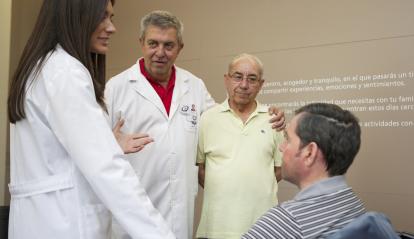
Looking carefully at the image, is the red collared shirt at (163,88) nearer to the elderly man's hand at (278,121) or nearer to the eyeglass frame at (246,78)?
the eyeglass frame at (246,78)

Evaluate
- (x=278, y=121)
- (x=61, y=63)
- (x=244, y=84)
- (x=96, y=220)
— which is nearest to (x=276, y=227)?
(x=96, y=220)

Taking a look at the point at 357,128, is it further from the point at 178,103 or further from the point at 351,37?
the point at 351,37

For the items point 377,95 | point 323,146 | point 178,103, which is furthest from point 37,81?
point 377,95

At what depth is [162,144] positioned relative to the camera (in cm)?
225

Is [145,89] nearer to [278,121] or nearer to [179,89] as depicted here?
[179,89]

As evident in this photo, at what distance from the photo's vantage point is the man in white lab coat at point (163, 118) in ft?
7.30

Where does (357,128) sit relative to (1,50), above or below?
below

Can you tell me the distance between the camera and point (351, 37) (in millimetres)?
3244

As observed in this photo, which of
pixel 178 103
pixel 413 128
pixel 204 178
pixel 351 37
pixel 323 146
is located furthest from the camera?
pixel 351 37

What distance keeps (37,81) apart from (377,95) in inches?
93.9

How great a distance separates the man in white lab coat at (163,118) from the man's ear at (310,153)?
2.70ft

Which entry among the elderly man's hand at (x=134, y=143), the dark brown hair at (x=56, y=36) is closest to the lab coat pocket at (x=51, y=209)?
the dark brown hair at (x=56, y=36)

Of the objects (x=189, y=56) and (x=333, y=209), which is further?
(x=189, y=56)

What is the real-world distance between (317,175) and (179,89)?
1153 millimetres
